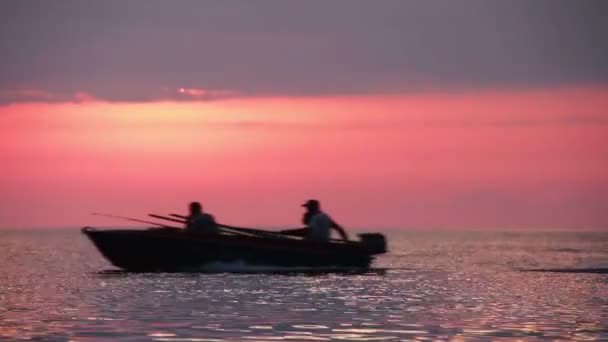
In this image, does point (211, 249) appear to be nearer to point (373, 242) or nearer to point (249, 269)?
point (249, 269)

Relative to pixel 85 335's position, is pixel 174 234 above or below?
above

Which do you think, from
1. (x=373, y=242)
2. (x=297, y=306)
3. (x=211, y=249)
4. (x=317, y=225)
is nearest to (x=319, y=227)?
(x=317, y=225)

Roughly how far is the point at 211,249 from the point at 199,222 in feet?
→ 3.06

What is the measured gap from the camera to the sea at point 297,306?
73.6 feet

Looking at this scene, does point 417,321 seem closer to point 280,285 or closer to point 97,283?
point 280,285

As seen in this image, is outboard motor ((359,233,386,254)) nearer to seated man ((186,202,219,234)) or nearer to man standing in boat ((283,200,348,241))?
man standing in boat ((283,200,348,241))

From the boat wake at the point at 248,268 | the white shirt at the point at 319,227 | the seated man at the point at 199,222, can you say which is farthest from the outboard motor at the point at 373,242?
the seated man at the point at 199,222

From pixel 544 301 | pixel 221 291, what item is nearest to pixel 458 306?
pixel 544 301

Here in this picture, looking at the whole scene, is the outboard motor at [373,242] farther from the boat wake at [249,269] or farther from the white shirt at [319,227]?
the white shirt at [319,227]

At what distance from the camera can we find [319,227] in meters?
40.6

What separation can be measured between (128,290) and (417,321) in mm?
9739

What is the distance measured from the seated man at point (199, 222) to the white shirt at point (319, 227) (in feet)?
9.54

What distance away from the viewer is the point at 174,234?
38938 mm

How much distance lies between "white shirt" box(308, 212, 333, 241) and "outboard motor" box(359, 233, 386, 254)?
1570mm
